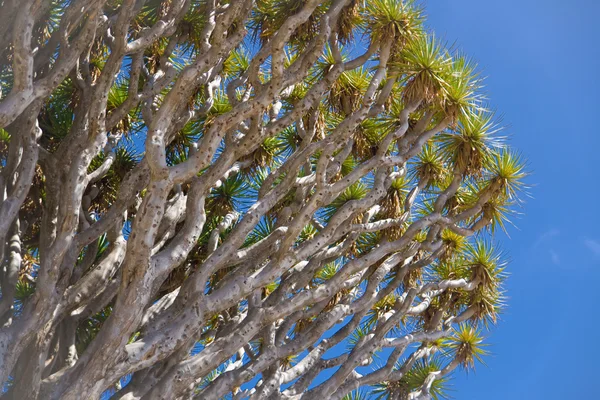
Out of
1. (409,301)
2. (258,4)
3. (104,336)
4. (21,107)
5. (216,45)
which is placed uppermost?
(258,4)

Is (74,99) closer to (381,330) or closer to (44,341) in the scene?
(44,341)

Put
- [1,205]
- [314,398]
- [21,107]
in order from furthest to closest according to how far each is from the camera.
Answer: [314,398] < [1,205] < [21,107]

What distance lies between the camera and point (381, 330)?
7.19 m

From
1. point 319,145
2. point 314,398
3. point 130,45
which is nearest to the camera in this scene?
point 130,45

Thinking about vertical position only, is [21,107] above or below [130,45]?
below

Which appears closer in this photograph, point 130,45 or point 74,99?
point 130,45

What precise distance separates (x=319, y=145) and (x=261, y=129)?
49 cm

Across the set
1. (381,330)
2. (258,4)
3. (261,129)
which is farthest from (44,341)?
(258,4)

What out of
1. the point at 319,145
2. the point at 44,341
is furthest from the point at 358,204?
the point at 44,341

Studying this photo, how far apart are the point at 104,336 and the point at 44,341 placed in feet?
2.54

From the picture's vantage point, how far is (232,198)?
782 cm

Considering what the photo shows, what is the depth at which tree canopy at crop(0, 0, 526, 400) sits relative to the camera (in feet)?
17.0

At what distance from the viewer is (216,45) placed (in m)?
5.77

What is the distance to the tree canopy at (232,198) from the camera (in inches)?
204
